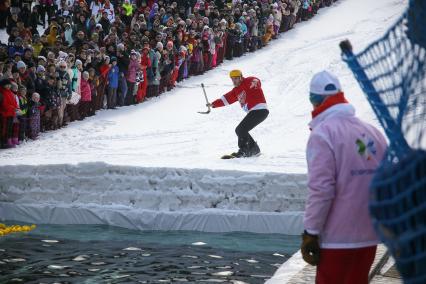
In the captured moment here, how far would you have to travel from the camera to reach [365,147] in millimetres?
4262

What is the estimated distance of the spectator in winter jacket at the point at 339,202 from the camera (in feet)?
13.8

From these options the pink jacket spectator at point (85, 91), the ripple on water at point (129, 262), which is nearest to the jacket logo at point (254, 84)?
the ripple on water at point (129, 262)

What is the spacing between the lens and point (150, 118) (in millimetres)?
18328

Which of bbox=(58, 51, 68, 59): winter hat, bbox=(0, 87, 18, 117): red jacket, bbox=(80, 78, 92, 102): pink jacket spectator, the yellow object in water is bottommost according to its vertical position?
the yellow object in water

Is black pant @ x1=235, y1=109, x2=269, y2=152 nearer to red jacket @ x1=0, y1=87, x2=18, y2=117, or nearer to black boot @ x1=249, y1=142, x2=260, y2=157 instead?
black boot @ x1=249, y1=142, x2=260, y2=157

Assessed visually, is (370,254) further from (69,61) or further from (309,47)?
(309,47)

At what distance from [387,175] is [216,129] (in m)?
14.1

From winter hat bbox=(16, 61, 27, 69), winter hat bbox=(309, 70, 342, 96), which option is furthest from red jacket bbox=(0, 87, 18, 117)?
winter hat bbox=(309, 70, 342, 96)

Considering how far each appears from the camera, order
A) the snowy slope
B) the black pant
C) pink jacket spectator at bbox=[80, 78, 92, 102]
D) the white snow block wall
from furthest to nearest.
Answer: pink jacket spectator at bbox=[80, 78, 92, 102], the black pant, the snowy slope, the white snow block wall

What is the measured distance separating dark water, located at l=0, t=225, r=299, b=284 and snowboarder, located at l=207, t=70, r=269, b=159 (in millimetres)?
2960

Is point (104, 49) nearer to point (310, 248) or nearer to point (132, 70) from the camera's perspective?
point (132, 70)

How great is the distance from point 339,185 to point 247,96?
887 cm

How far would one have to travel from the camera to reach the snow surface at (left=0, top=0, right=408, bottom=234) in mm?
10578

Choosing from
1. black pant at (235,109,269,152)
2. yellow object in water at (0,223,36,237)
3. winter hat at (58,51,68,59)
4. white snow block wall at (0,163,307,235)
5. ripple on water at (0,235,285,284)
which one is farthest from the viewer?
winter hat at (58,51,68,59)
